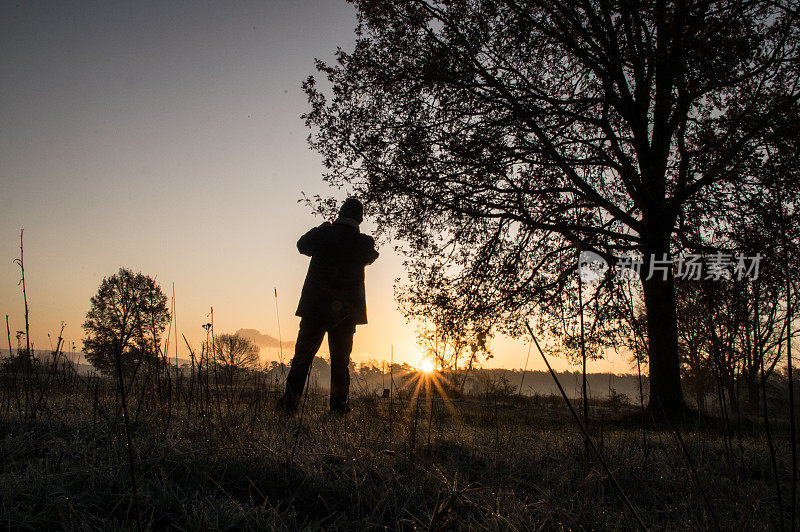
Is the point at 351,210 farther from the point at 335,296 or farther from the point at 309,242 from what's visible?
the point at 335,296

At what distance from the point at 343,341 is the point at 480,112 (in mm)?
6326

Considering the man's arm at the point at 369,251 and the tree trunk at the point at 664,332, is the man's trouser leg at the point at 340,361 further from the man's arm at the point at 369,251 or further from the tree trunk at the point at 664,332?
the tree trunk at the point at 664,332

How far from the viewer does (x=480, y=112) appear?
29.6ft

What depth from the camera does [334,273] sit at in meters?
4.79

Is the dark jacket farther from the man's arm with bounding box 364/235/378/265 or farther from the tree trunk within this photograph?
the tree trunk

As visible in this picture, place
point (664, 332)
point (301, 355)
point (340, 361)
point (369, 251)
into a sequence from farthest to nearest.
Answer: point (664, 332)
point (369, 251)
point (340, 361)
point (301, 355)

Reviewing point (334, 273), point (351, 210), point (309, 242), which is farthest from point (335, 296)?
point (351, 210)

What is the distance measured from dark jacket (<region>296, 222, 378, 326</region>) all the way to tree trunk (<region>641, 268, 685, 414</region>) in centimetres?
704

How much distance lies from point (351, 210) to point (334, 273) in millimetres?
818

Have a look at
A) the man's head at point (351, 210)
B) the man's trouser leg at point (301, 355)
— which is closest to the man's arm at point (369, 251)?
the man's head at point (351, 210)

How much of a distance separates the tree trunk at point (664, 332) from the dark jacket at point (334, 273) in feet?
23.1

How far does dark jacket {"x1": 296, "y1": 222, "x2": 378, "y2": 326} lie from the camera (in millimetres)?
4637

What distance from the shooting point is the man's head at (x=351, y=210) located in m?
5.08

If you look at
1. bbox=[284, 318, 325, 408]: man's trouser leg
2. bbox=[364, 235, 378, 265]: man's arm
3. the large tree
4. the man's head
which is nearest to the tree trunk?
the large tree
